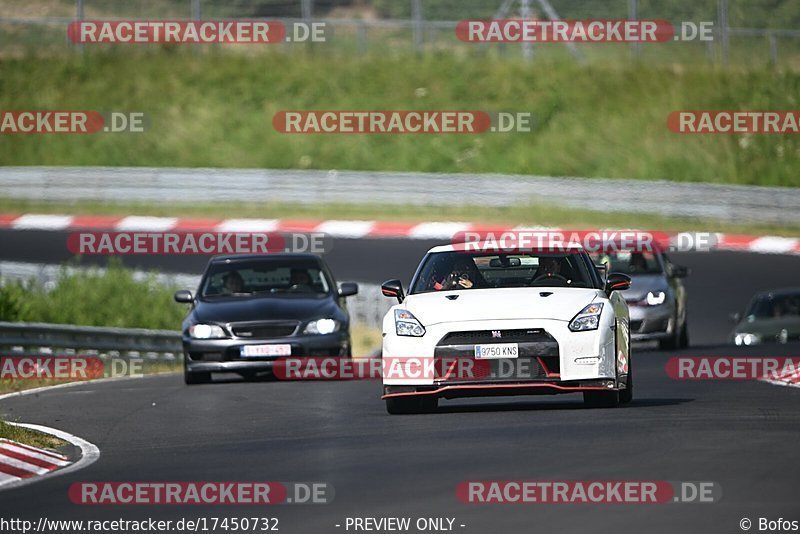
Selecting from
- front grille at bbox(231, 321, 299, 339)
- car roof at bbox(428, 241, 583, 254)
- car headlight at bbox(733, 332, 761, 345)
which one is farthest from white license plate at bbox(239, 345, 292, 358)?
car headlight at bbox(733, 332, 761, 345)

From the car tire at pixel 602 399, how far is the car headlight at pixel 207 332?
5727mm

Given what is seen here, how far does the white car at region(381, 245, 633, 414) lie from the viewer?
13.0 meters

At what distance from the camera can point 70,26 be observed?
148ft

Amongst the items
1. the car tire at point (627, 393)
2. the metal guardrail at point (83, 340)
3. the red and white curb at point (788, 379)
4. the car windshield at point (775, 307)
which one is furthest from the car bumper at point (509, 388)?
the car windshield at point (775, 307)

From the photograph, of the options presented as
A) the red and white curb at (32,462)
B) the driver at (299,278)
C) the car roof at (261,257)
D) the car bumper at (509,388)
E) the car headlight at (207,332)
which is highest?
the car roof at (261,257)

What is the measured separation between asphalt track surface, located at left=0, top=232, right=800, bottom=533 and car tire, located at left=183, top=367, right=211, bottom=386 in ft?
0.86

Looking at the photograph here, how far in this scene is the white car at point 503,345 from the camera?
13.0m

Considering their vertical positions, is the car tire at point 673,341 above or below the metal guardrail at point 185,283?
below

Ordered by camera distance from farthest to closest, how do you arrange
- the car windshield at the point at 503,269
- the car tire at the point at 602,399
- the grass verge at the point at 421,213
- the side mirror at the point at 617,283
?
the grass verge at the point at 421,213
the car windshield at the point at 503,269
the side mirror at the point at 617,283
the car tire at the point at 602,399

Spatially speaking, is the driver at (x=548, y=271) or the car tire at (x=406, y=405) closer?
the car tire at (x=406, y=405)

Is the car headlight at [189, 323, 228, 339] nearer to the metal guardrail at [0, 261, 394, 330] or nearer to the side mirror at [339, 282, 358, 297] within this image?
the side mirror at [339, 282, 358, 297]

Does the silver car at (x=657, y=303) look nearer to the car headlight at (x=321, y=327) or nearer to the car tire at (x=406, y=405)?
the car headlight at (x=321, y=327)

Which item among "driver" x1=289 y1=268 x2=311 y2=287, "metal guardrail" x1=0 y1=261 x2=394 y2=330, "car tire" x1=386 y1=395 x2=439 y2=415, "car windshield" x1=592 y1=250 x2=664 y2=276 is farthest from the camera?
"metal guardrail" x1=0 y1=261 x2=394 y2=330

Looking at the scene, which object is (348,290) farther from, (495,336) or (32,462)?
(32,462)
